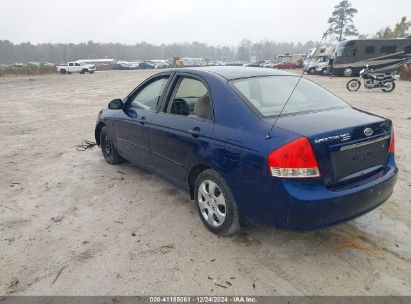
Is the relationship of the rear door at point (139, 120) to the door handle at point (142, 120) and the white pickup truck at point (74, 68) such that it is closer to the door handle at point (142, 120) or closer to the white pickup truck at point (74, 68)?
the door handle at point (142, 120)

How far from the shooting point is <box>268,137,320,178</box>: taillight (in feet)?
8.43

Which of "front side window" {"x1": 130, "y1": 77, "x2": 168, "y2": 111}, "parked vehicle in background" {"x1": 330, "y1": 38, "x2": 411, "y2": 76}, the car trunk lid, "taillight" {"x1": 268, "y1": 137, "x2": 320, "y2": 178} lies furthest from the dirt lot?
"parked vehicle in background" {"x1": 330, "y1": 38, "x2": 411, "y2": 76}

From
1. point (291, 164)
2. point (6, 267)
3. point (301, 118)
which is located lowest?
point (6, 267)

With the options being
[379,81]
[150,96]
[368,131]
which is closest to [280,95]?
[368,131]

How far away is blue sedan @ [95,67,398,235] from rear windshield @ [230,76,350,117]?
12mm

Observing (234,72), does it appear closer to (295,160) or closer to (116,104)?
(295,160)

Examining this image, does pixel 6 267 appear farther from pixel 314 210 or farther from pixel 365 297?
pixel 365 297

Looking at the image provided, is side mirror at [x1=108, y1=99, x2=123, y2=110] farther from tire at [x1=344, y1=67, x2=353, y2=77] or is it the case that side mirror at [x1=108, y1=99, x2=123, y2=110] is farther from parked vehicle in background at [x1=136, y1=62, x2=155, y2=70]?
parked vehicle in background at [x1=136, y1=62, x2=155, y2=70]

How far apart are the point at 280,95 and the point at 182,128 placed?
108cm

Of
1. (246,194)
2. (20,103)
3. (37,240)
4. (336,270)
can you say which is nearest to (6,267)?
(37,240)

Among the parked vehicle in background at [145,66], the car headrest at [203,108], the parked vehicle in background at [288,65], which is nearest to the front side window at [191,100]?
the car headrest at [203,108]

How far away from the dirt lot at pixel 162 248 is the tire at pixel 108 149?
1.86 ft

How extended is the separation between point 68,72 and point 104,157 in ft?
145

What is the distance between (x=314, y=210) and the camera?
8.54 feet
